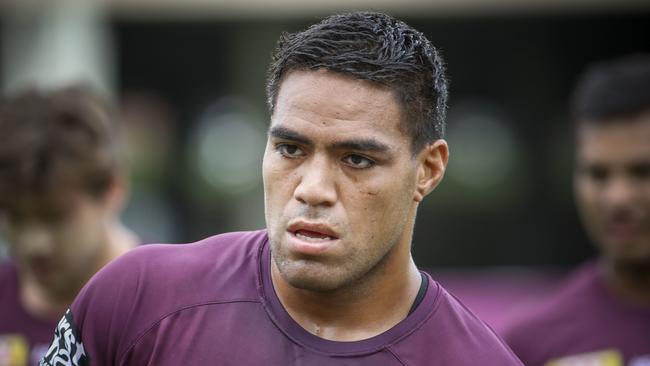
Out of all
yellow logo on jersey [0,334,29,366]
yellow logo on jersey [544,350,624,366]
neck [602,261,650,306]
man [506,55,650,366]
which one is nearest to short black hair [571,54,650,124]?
man [506,55,650,366]

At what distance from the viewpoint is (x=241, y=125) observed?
52.8ft

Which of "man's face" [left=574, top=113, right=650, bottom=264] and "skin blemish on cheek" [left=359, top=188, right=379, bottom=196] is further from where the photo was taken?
"man's face" [left=574, top=113, right=650, bottom=264]

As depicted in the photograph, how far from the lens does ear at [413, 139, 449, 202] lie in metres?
3.56

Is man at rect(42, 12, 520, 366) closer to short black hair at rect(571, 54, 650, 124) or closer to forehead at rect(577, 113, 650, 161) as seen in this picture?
forehead at rect(577, 113, 650, 161)

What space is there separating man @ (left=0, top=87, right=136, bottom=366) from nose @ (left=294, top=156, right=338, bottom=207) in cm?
227

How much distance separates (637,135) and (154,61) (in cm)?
1204

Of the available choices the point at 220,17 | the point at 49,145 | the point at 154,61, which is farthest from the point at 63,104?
the point at 154,61

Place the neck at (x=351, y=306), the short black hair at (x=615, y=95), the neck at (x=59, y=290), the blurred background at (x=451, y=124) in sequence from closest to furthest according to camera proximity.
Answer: the neck at (x=351, y=306) < the neck at (x=59, y=290) < the short black hair at (x=615, y=95) < the blurred background at (x=451, y=124)

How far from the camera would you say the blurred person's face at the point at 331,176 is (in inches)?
129

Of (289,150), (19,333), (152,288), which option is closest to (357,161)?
(289,150)

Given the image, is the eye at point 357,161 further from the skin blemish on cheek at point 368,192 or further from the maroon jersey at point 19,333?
the maroon jersey at point 19,333

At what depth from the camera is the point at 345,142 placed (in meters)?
3.29

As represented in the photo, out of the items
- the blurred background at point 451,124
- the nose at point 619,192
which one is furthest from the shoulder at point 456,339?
the blurred background at point 451,124

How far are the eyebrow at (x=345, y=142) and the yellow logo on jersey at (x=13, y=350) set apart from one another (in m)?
2.58
